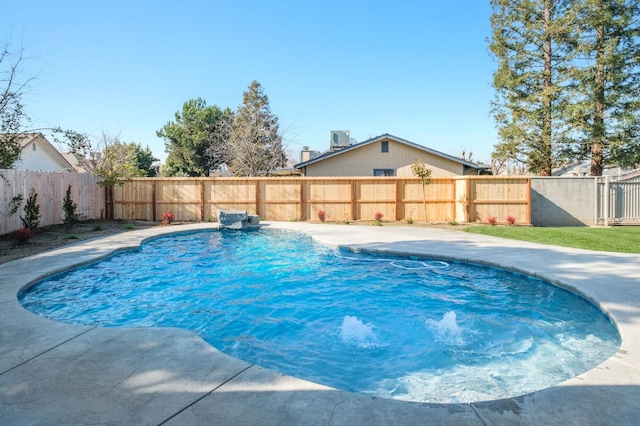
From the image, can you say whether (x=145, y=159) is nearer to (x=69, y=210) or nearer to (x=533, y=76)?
(x=69, y=210)

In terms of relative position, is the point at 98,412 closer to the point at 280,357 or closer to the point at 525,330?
the point at 280,357

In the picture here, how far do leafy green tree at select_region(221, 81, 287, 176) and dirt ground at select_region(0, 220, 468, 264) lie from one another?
43.7 ft

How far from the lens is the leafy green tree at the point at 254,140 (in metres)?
28.3

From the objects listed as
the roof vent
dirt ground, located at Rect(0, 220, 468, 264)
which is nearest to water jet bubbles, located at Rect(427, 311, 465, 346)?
dirt ground, located at Rect(0, 220, 468, 264)

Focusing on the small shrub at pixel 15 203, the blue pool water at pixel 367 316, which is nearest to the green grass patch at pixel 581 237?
the blue pool water at pixel 367 316

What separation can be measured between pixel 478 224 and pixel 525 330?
409 inches

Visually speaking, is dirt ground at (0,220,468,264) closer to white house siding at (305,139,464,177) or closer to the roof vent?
white house siding at (305,139,464,177)

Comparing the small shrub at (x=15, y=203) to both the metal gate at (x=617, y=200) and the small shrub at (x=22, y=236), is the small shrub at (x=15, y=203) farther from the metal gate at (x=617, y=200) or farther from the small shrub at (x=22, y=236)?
the metal gate at (x=617, y=200)

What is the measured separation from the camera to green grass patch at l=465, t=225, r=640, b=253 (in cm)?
943

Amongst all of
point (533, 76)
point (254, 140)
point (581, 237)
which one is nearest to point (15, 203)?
point (581, 237)

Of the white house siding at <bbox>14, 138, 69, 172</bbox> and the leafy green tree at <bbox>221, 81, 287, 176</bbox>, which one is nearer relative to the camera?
the white house siding at <bbox>14, 138, 69, 172</bbox>

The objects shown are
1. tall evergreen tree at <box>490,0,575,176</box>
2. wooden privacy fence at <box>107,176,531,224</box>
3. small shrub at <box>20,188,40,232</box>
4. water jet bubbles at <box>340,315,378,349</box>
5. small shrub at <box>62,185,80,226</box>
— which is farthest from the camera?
tall evergreen tree at <box>490,0,575,176</box>

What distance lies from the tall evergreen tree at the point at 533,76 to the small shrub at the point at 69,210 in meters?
20.2

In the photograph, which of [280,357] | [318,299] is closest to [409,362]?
[280,357]
